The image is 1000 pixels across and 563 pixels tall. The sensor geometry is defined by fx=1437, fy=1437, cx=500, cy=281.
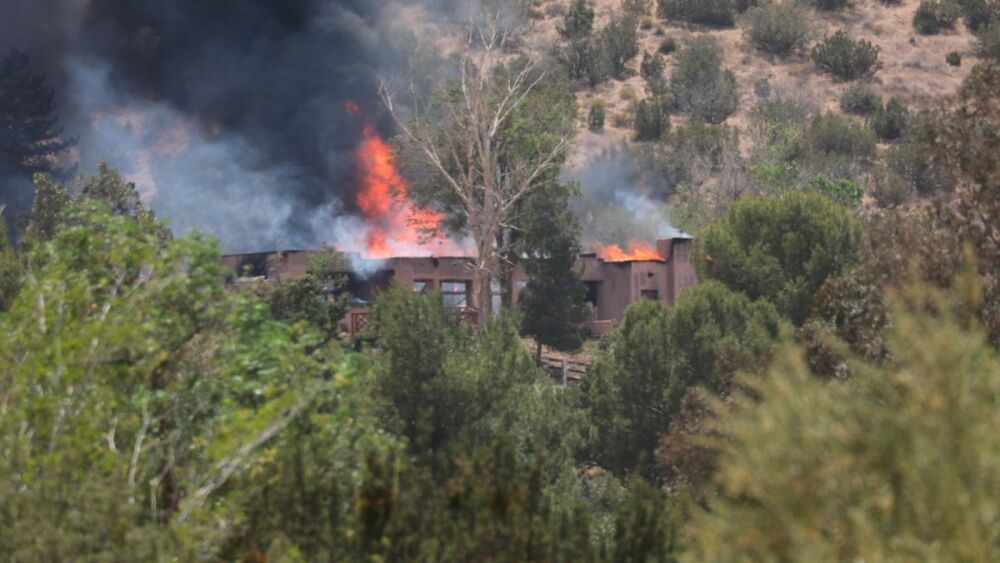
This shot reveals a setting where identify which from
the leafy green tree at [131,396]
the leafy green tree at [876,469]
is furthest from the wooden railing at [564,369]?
the leafy green tree at [876,469]

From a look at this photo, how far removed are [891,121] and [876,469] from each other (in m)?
92.9

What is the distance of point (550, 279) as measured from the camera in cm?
6053

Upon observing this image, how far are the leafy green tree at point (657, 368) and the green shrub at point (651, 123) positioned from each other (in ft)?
195

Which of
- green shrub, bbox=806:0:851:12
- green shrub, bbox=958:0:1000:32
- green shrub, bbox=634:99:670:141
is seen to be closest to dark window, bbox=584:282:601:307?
green shrub, bbox=634:99:670:141

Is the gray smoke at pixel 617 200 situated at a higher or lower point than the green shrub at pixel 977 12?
lower

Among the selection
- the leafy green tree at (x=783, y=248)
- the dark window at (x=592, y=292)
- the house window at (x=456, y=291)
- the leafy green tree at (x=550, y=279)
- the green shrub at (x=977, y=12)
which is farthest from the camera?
the green shrub at (x=977, y=12)

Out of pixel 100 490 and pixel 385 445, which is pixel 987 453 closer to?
pixel 100 490

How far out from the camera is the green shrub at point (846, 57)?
107312mm

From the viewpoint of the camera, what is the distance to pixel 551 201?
6150cm

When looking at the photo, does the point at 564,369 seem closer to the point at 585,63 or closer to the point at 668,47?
the point at 585,63

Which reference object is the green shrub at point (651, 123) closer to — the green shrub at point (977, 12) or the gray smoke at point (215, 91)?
the gray smoke at point (215, 91)

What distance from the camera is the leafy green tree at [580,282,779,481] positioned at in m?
38.9

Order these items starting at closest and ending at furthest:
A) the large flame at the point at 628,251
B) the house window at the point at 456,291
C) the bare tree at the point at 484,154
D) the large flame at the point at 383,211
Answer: the bare tree at the point at 484,154
the house window at the point at 456,291
the large flame at the point at 628,251
the large flame at the point at 383,211

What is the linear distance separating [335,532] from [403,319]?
14.9 m
